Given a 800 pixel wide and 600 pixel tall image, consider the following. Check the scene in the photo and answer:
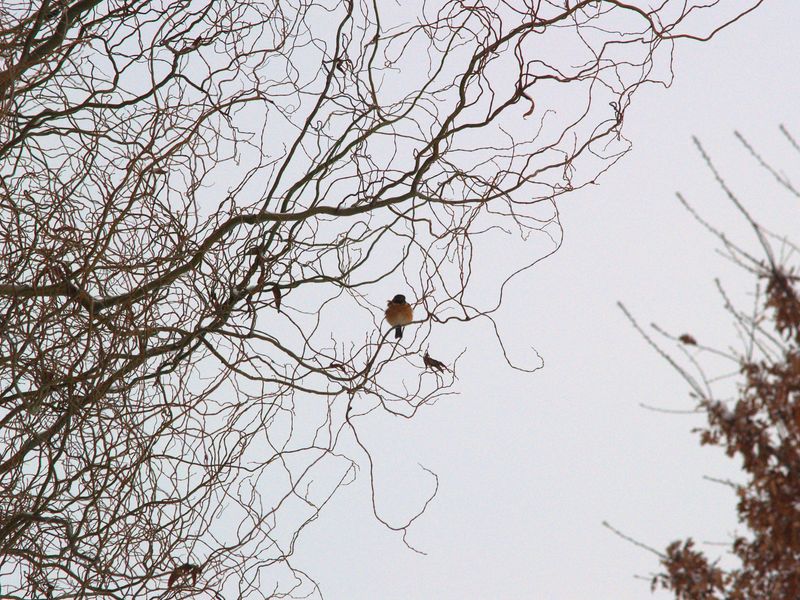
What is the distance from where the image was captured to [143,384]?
1.84 m

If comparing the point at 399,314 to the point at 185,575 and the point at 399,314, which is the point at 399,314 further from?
the point at 185,575

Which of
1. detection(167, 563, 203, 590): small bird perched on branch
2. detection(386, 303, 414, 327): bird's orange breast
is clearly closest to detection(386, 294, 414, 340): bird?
detection(386, 303, 414, 327): bird's orange breast

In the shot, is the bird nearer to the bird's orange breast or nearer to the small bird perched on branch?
the bird's orange breast

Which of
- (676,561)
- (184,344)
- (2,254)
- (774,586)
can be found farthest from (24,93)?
(774,586)

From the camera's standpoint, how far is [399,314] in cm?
189

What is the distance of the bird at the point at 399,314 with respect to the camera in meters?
1.88

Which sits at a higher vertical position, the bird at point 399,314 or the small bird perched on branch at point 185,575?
the bird at point 399,314

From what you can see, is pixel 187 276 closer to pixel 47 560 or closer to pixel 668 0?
pixel 47 560

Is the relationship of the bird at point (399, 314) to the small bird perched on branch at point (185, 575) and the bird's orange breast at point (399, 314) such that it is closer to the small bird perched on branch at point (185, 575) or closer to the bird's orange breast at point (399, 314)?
the bird's orange breast at point (399, 314)

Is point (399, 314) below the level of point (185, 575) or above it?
above

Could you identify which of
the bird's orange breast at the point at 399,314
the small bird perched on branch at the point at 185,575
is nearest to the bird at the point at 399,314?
the bird's orange breast at the point at 399,314

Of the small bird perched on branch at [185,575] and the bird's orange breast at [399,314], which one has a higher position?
the bird's orange breast at [399,314]

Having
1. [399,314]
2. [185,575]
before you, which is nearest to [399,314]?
[399,314]

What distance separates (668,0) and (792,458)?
4.42 ft
